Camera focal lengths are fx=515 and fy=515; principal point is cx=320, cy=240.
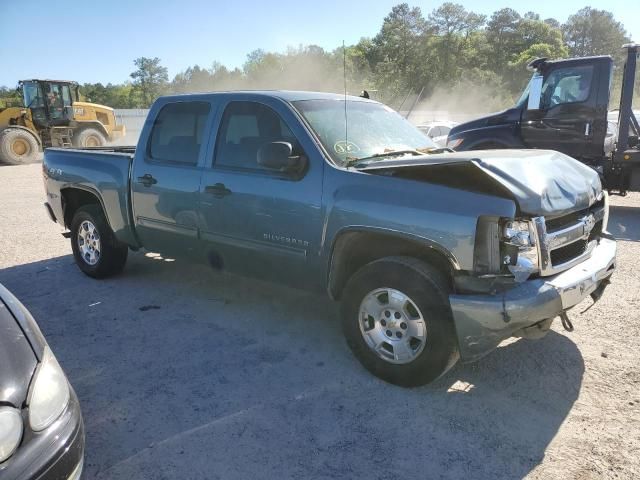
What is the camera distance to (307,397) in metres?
3.24

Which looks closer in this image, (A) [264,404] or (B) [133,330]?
(A) [264,404]

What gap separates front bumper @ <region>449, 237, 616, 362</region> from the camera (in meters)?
2.81

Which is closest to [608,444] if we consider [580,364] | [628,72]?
[580,364]

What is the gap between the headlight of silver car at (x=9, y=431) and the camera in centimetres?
186

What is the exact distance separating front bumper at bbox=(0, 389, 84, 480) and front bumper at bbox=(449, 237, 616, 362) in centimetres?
200

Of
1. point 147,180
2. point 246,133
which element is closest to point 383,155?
point 246,133

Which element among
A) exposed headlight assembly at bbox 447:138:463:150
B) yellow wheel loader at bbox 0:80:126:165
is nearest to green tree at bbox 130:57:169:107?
yellow wheel loader at bbox 0:80:126:165

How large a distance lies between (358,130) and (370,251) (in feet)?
3.43

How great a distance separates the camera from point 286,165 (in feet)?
11.7

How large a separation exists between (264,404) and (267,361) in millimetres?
577

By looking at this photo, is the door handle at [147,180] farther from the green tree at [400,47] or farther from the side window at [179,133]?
the green tree at [400,47]

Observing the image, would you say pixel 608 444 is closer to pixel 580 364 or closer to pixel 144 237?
pixel 580 364

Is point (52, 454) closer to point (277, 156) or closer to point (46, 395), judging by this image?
point (46, 395)

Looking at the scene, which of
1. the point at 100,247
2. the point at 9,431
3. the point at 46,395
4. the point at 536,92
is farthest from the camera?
the point at 536,92
